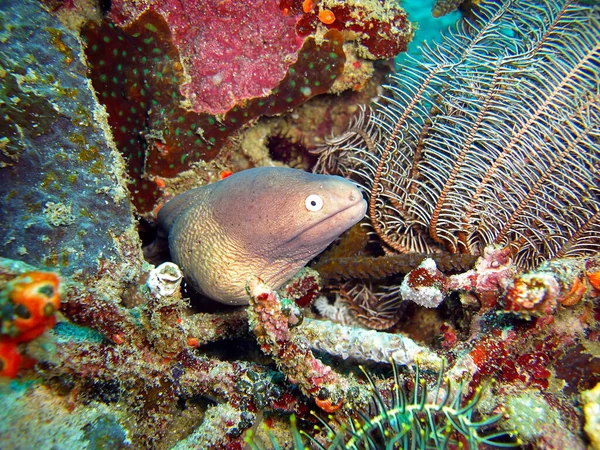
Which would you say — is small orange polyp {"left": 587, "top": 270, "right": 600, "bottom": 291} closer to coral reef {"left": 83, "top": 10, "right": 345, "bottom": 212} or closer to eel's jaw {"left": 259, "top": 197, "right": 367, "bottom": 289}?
eel's jaw {"left": 259, "top": 197, "right": 367, "bottom": 289}

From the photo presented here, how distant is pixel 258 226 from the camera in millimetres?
2518

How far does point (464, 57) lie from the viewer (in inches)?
118

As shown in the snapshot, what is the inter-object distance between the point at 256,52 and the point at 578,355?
368 centimetres

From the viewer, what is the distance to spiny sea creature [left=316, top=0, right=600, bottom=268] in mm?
2557

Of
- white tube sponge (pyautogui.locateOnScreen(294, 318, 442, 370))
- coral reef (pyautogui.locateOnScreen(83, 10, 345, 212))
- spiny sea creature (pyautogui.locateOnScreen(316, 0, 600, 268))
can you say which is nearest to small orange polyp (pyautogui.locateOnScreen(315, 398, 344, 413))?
white tube sponge (pyautogui.locateOnScreen(294, 318, 442, 370))

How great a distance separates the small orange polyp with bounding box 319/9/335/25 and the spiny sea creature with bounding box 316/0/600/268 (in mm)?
1087

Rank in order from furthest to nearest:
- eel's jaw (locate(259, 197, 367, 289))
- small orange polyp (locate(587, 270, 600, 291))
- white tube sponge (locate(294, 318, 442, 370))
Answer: eel's jaw (locate(259, 197, 367, 289)), white tube sponge (locate(294, 318, 442, 370)), small orange polyp (locate(587, 270, 600, 291))

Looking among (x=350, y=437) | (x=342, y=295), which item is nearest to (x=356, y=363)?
(x=342, y=295)

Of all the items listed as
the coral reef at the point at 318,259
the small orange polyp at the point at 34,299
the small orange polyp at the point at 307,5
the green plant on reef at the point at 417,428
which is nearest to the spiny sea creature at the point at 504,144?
the coral reef at the point at 318,259

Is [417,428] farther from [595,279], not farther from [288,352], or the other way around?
[595,279]

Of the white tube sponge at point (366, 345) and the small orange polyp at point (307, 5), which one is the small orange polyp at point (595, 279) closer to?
the white tube sponge at point (366, 345)

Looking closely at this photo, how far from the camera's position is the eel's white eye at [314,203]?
2402 millimetres

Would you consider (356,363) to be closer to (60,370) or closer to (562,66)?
(60,370)

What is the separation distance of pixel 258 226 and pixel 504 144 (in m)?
2.15
